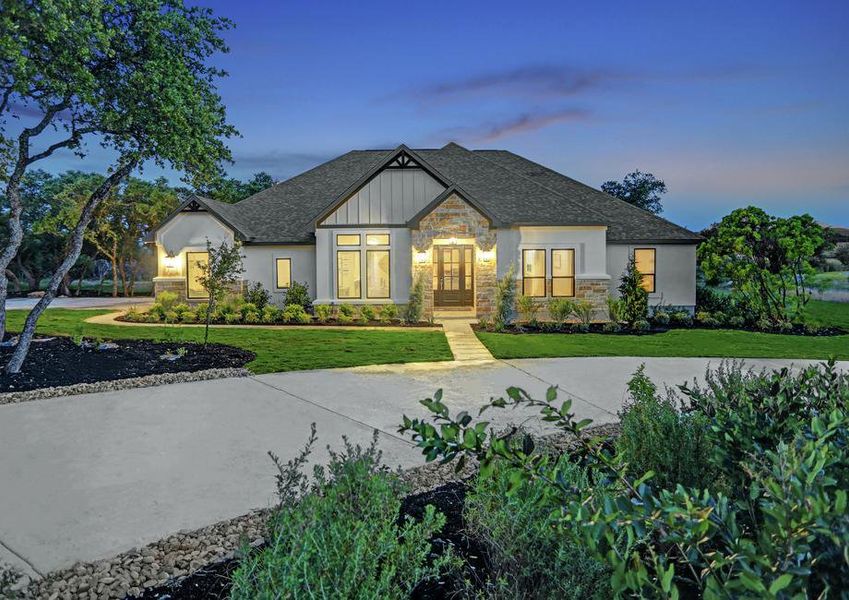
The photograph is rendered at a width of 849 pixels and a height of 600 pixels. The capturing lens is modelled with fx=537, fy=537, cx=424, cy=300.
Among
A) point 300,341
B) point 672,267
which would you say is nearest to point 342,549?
point 300,341

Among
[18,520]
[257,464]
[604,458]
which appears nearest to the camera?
[604,458]

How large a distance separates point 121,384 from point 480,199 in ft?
44.4

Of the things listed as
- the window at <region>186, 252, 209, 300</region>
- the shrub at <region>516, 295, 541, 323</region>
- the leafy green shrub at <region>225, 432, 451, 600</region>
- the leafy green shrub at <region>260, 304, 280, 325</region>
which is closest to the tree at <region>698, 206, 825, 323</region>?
the shrub at <region>516, 295, 541, 323</region>

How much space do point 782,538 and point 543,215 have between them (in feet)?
55.0

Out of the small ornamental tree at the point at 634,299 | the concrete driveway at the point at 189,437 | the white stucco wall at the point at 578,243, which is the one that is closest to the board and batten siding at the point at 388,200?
the white stucco wall at the point at 578,243

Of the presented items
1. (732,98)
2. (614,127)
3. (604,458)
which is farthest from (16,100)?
(614,127)

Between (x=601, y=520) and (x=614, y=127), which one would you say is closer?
(x=601, y=520)

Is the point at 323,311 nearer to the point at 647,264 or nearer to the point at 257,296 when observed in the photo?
the point at 257,296

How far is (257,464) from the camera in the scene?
15.1 feet

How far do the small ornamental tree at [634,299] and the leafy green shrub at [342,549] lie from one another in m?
14.3

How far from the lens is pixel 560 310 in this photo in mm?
15562

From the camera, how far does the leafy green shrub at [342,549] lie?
6.37 ft

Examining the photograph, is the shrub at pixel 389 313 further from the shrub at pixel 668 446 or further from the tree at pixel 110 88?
the shrub at pixel 668 446

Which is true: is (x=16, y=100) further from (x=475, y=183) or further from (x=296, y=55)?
(x=475, y=183)
